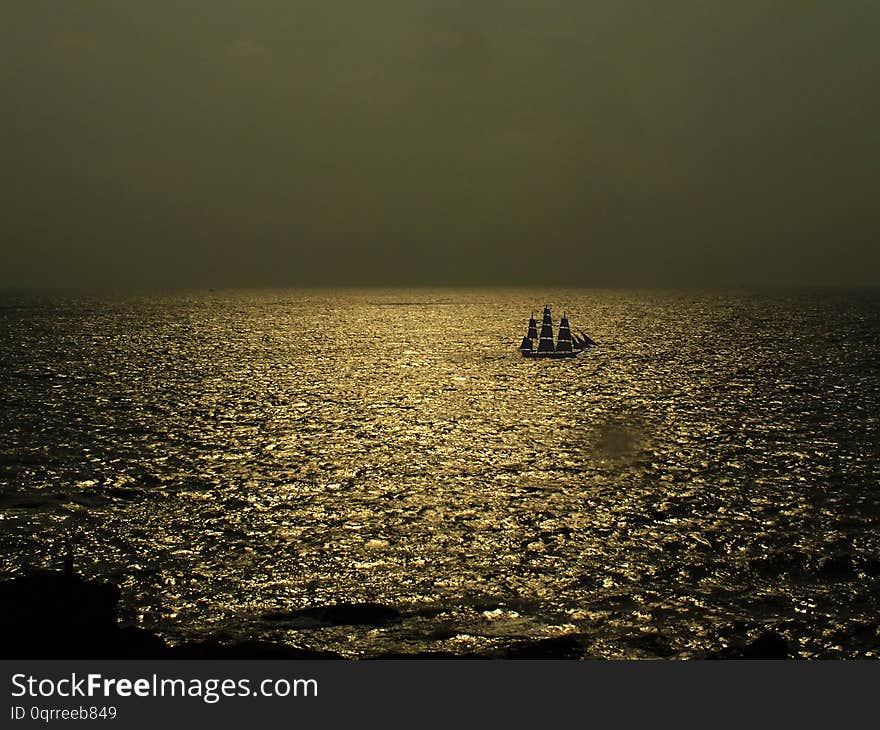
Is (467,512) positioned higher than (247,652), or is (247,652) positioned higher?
(247,652)

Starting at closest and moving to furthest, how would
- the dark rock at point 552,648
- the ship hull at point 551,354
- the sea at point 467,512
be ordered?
the dark rock at point 552,648, the sea at point 467,512, the ship hull at point 551,354

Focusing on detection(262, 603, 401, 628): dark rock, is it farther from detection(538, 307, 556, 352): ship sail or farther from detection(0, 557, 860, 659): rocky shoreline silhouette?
detection(538, 307, 556, 352): ship sail

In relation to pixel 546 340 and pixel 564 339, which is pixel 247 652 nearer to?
pixel 564 339

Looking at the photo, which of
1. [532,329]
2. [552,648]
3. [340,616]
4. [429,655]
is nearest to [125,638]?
[340,616]

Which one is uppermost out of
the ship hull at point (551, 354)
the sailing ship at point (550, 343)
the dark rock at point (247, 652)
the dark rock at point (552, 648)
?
the sailing ship at point (550, 343)

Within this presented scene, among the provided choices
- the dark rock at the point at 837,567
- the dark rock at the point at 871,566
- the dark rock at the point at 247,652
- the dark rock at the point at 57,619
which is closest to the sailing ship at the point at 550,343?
the dark rock at the point at 837,567

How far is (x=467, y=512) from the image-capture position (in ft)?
155

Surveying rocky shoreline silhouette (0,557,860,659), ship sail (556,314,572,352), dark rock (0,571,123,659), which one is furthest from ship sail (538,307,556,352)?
dark rock (0,571,123,659)

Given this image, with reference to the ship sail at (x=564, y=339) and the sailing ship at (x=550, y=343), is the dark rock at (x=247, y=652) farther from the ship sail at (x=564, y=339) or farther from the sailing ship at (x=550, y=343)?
the ship sail at (x=564, y=339)

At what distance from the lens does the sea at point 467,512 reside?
31.3m

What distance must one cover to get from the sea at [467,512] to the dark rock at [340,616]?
Answer: 0.45m

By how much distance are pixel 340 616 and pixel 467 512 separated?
1692 cm
